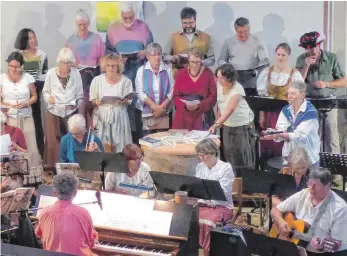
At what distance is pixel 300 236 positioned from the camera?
5566 mm

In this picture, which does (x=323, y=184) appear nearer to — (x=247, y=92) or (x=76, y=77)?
(x=247, y=92)

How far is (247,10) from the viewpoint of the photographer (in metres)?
9.45

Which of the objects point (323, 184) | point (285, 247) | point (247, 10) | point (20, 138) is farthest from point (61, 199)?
point (247, 10)

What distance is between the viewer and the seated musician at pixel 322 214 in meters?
5.44

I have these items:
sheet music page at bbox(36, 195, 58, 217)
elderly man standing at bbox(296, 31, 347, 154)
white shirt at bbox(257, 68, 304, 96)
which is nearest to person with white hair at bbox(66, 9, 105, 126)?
white shirt at bbox(257, 68, 304, 96)

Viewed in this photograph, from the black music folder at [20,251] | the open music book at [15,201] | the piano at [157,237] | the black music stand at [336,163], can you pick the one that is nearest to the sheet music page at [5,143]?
the open music book at [15,201]

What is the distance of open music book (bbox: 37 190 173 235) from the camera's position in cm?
556

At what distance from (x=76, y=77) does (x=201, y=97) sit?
167 centimetres

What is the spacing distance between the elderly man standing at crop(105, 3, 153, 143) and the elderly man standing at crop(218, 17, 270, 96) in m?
1.18

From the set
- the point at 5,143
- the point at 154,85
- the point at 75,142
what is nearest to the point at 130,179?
the point at 75,142

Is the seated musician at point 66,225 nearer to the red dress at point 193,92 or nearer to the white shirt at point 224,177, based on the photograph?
the white shirt at point 224,177

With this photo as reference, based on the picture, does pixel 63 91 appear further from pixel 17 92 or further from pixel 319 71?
pixel 319 71

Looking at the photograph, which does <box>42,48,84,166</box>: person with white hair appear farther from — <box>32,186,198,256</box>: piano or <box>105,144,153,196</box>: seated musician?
<box>32,186,198,256</box>: piano

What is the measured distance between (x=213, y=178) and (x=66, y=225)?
1.88 m
